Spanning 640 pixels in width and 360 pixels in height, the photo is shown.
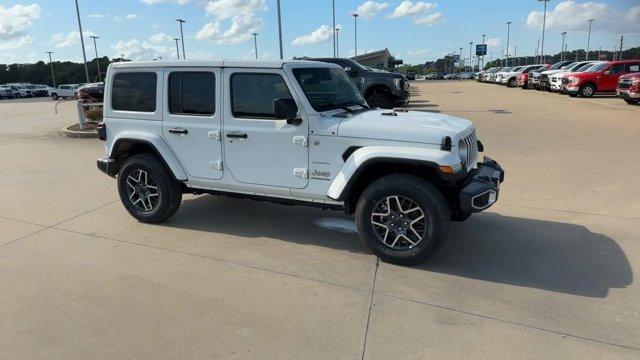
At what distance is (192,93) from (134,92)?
2.66ft

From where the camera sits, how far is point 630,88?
1725cm

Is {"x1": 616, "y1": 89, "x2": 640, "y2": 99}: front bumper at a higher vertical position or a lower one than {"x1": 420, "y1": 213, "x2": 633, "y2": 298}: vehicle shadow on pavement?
higher

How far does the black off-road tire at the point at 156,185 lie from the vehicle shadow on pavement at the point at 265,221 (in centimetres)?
20

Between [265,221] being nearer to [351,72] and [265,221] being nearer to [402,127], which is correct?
[402,127]

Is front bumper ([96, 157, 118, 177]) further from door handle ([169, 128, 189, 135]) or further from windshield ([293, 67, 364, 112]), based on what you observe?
windshield ([293, 67, 364, 112])

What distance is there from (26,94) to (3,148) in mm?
49948

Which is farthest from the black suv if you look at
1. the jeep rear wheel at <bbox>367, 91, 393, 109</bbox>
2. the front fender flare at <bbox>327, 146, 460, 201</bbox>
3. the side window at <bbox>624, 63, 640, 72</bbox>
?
the side window at <bbox>624, 63, 640, 72</bbox>

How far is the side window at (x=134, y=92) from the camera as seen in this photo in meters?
5.28

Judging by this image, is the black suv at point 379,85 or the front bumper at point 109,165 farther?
the black suv at point 379,85

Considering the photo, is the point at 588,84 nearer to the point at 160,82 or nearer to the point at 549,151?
the point at 549,151

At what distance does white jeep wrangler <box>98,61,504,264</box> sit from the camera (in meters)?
4.11

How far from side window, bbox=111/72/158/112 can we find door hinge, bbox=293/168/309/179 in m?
1.82

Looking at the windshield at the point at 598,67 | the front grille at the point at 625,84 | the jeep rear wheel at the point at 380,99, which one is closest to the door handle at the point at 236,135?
the jeep rear wheel at the point at 380,99

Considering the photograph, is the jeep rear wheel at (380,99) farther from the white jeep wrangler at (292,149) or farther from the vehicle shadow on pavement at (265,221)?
the white jeep wrangler at (292,149)
